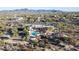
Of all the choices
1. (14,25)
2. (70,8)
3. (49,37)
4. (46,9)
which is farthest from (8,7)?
(70,8)

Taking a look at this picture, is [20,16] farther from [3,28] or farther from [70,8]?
[70,8]

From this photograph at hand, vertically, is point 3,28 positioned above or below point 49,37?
above

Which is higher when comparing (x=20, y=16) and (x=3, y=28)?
(x=20, y=16)
